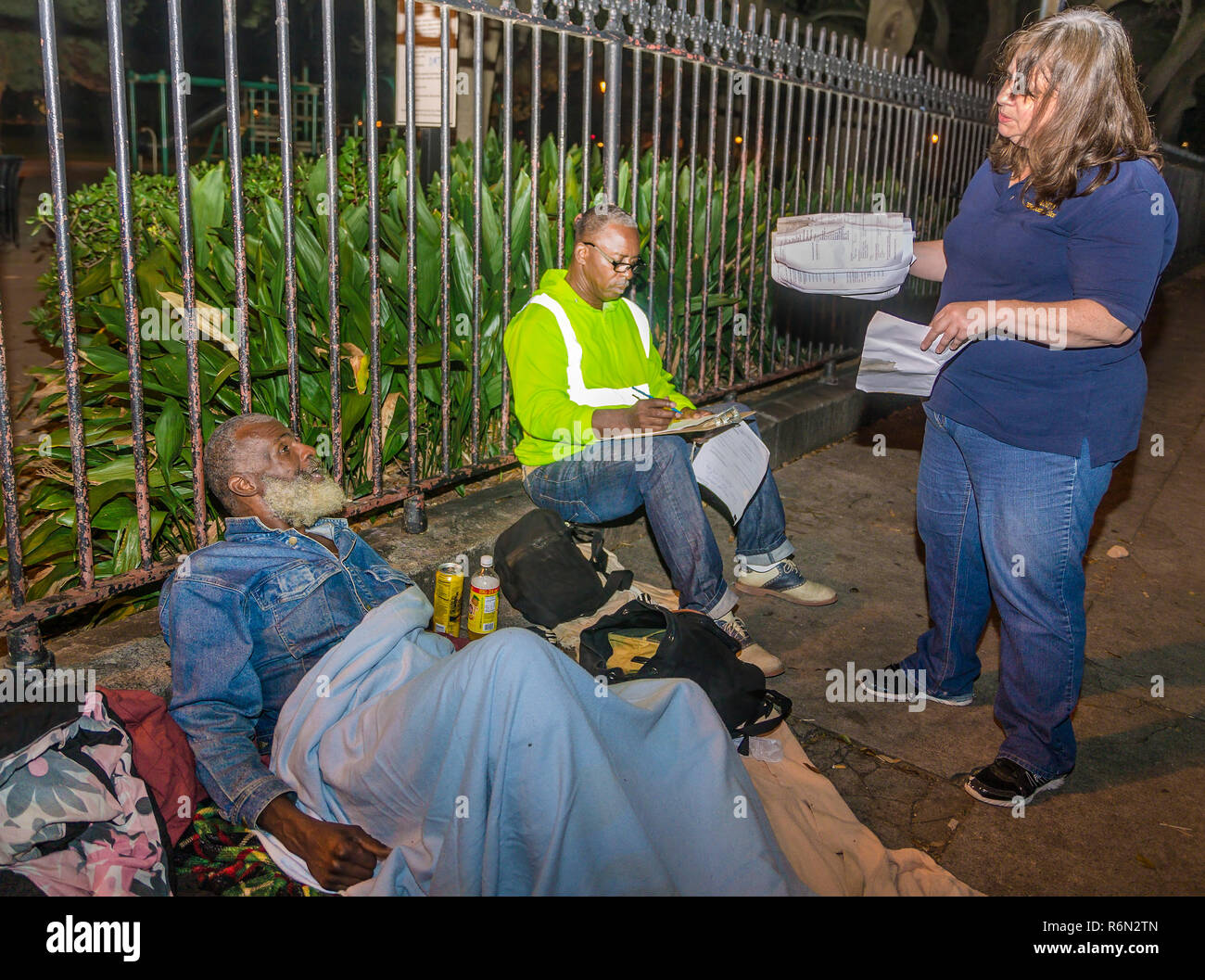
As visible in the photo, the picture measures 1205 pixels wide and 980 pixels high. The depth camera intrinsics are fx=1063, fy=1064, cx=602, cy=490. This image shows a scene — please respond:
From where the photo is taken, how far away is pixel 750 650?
153 inches

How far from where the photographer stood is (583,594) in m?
3.86

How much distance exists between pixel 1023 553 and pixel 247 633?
6.79 feet

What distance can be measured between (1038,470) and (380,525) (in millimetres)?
2496

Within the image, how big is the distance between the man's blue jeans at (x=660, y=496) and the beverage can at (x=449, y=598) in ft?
2.09

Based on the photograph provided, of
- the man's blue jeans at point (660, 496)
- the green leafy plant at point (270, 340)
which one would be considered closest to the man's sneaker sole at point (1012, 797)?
the man's blue jeans at point (660, 496)

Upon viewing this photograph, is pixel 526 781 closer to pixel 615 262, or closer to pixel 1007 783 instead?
pixel 1007 783

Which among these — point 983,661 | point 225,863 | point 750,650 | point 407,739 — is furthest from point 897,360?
point 225,863

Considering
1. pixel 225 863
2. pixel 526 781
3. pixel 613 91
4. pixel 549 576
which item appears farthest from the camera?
pixel 613 91

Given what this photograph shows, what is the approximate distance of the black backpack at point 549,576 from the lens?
3.86 m

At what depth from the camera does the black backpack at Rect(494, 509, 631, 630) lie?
3859 mm

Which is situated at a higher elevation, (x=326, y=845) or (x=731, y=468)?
(x=731, y=468)

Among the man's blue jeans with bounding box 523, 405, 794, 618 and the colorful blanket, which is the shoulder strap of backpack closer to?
the man's blue jeans with bounding box 523, 405, 794, 618
